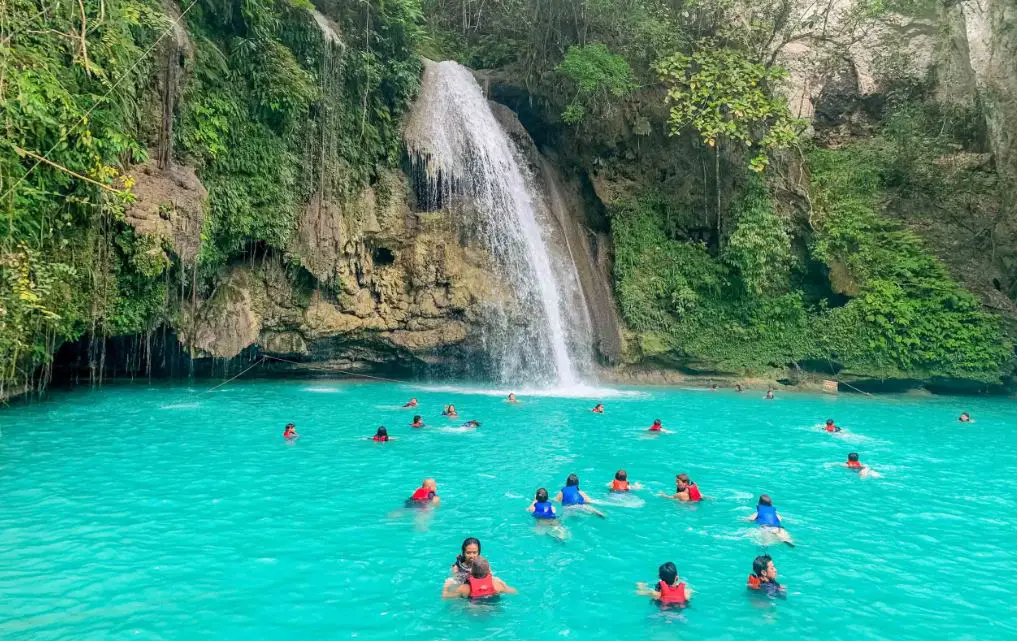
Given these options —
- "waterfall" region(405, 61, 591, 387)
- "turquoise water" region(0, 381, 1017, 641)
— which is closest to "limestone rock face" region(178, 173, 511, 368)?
"waterfall" region(405, 61, 591, 387)

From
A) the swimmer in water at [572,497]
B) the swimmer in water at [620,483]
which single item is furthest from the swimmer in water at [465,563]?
the swimmer in water at [620,483]

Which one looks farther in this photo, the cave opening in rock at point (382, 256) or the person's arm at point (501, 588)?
the cave opening in rock at point (382, 256)

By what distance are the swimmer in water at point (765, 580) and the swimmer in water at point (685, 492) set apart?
2.97 meters

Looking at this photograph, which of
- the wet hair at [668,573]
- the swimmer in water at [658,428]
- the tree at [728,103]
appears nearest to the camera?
the wet hair at [668,573]

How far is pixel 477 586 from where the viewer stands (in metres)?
6.46

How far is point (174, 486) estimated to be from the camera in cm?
972

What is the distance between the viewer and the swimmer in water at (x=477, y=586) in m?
6.45

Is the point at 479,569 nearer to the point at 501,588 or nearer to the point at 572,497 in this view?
the point at 501,588

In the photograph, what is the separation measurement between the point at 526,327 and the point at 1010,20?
1895 centimetres

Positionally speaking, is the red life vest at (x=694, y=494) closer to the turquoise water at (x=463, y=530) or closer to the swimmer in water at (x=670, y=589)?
the turquoise water at (x=463, y=530)

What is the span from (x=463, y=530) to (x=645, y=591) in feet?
8.51

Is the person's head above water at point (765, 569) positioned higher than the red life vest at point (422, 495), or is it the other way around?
the red life vest at point (422, 495)

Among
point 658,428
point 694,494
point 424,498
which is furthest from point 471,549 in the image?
point 658,428

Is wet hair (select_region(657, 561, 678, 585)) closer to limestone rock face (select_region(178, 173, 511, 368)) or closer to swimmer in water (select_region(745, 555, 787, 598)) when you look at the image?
swimmer in water (select_region(745, 555, 787, 598))
